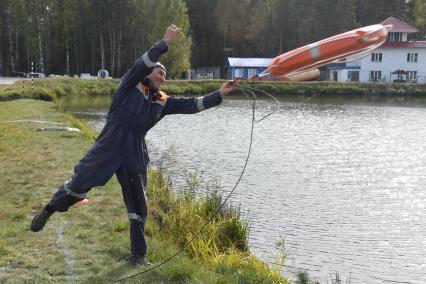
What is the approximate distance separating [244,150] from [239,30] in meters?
69.9

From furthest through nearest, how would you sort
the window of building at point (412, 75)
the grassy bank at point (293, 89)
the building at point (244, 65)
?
the window of building at point (412, 75)
the building at point (244, 65)
the grassy bank at point (293, 89)

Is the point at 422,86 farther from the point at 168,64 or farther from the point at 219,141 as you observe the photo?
the point at 219,141

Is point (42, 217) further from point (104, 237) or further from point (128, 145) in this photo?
point (128, 145)

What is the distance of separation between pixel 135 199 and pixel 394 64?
267 feet

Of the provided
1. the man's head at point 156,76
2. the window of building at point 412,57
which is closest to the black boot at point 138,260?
the man's head at point 156,76

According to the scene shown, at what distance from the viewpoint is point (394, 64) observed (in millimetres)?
80938

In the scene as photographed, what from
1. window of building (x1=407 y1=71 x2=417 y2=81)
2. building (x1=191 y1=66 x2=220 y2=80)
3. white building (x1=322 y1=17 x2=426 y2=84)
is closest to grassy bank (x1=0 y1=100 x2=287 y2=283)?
white building (x1=322 y1=17 x2=426 y2=84)

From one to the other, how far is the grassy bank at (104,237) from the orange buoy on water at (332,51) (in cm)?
303

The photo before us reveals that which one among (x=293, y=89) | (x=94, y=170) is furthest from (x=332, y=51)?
(x=293, y=89)

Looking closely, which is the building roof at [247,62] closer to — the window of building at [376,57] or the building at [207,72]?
the building at [207,72]

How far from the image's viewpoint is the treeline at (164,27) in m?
74.3

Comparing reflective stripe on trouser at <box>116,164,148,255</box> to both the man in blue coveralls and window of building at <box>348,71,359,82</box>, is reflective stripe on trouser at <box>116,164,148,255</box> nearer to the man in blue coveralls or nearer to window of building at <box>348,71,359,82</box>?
the man in blue coveralls

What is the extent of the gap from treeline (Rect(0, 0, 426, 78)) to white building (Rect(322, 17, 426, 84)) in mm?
7537

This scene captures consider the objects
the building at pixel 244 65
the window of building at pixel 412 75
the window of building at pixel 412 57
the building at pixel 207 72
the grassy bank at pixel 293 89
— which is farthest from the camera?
the building at pixel 207 72
